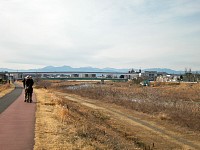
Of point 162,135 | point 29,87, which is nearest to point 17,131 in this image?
point 162,135

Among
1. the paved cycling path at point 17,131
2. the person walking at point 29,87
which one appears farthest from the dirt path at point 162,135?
the person walking at point 29,87

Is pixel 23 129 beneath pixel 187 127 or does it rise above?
above

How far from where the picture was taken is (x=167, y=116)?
2738 centimetres

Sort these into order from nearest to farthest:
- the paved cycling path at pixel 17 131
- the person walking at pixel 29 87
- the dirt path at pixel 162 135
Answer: the paved cycling path at pixel 17 131, the dirt path at pixel 162 135, the person walking at pixel 29 87

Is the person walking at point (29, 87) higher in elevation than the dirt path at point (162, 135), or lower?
higher

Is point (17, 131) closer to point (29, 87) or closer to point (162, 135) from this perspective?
point (162, 135)

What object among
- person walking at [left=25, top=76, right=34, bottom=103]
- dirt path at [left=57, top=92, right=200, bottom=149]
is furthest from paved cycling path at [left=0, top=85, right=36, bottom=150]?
person walking at [left=25, top=76, right=34, bottom=103]

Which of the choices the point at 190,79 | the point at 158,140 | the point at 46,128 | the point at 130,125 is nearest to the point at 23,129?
the point at 46,128

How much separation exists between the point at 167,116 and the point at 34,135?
1721cm

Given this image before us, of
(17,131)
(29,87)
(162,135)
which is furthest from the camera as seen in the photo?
(29,87)

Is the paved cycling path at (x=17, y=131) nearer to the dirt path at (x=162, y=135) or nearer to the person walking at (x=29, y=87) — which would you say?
the dirt path at (x=162, y=135)

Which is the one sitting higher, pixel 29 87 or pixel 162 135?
pixel 29 87

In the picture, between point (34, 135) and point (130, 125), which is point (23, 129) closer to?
point (34, 135)

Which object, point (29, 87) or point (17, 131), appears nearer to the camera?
point (17, 131)
